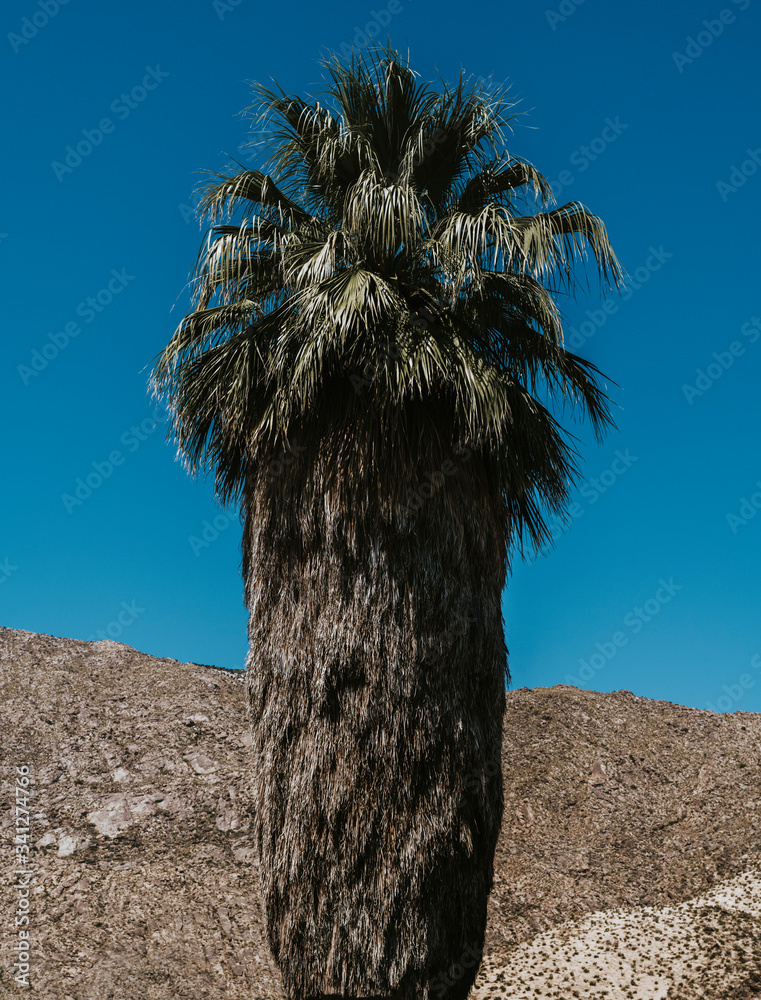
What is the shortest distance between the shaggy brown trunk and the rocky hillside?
14819mm

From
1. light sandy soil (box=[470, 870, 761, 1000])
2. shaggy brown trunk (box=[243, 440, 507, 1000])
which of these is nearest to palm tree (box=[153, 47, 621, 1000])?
shaggy brown trunk (box=[243, 440, 507, 1000])

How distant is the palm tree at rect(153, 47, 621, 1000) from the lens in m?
7.86

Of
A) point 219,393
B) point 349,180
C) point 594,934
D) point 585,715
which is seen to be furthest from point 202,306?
point 585,715

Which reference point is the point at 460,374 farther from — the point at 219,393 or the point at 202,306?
the point at 202,306

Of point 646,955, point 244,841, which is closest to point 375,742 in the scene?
point 646,955

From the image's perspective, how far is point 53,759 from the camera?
1146 inches

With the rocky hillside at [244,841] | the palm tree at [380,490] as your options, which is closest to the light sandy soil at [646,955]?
the rocky hillside at [244,841]

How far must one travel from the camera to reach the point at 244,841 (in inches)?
1017

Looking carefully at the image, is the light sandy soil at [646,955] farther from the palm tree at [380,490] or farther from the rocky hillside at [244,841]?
the palm tree at [380,490]

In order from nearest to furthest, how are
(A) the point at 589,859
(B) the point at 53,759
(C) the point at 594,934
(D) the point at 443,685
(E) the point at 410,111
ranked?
(D) the point at 443,685 < (E) the point at 410,111 < (C) the point at 594,934 < (A) the point at 589,859 < (B) the point at 53,759

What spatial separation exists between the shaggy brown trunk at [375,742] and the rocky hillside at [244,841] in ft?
48.6

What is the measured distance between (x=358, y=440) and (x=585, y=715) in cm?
2877

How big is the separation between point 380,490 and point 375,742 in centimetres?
250

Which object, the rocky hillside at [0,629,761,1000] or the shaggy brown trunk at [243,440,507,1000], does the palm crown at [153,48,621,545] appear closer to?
the shaggy brown trunk at [243,440,507,1000]
